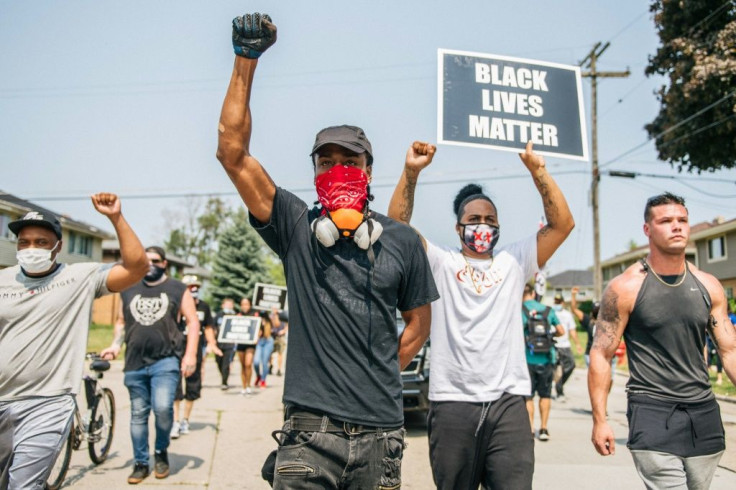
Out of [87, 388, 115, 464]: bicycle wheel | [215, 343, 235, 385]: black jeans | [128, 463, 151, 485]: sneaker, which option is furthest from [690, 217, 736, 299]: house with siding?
[128, 463, 151, 485]: sneaker

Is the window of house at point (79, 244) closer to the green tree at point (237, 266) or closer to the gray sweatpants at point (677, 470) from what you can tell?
the green tree at point (237, 266)

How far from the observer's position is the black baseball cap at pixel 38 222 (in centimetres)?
416

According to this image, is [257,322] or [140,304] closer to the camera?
[140,304]

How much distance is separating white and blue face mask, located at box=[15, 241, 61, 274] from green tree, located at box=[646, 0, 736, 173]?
19872mm

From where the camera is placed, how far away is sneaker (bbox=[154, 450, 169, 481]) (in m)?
6.65

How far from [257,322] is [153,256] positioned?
25.3 ft

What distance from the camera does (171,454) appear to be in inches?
312

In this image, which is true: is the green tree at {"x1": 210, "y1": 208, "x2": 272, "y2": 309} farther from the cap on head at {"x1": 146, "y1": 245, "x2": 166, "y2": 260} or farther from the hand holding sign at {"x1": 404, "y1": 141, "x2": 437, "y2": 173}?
the hand holding sign at {"x1": 404, "y1": 141, "x2": 437, "y2": 173}

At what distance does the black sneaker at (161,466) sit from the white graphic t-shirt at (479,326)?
12.8 ft

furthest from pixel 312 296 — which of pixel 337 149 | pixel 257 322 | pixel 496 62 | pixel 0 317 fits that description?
pixel 257 322

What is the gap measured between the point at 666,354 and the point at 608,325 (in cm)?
35

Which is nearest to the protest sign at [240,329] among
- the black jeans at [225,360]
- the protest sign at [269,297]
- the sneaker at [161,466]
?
the black jeans at [225,360]

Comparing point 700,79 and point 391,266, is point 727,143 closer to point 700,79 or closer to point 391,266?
point 700,79

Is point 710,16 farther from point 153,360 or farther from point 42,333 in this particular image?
point 42,333
